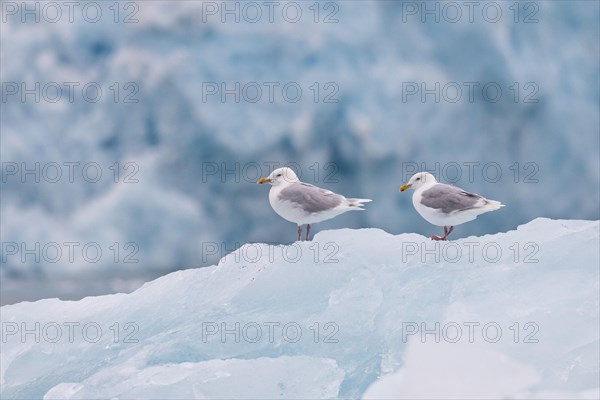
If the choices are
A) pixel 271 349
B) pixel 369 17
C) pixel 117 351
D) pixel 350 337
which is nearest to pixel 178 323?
pixel 117 351

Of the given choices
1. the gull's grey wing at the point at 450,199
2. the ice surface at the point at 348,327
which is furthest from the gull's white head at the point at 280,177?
the gull's grey wing at the point at 450,199

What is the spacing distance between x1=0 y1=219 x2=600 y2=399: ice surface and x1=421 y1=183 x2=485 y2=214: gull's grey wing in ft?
0.77

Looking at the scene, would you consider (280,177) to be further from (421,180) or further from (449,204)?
(449,204)

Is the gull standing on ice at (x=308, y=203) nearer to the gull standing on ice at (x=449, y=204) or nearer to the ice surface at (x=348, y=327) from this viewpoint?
the ice surface at (x=348, y=327)

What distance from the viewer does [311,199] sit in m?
3.99

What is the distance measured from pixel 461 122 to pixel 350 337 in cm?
459

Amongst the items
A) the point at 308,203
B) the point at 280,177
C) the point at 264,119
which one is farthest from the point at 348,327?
the point at 264,119

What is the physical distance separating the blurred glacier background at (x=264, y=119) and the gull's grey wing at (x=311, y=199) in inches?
127

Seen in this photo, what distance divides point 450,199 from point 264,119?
3636 mm

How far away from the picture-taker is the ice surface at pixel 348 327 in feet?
10.2

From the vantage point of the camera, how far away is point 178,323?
3744mm

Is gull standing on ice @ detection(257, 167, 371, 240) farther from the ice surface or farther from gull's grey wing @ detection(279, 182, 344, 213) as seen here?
the ice surface

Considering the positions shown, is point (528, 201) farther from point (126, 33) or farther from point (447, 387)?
point (447, 387)

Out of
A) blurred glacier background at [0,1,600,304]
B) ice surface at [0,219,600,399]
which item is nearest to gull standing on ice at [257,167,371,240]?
ice surface at [0,219,600,399]
